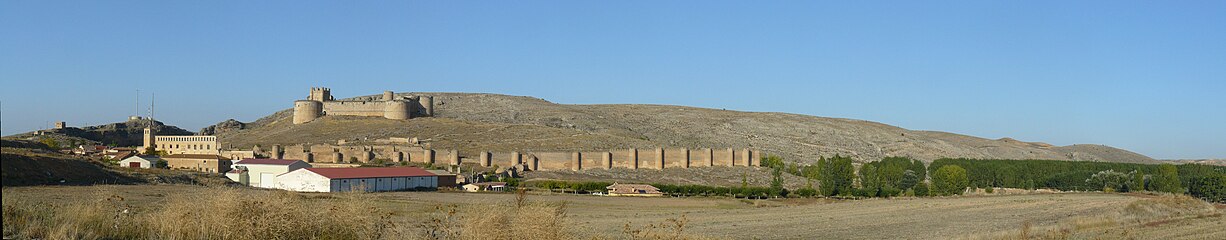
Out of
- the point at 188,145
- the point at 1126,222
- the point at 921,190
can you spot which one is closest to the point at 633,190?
the point at 921,190

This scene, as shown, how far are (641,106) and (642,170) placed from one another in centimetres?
6407

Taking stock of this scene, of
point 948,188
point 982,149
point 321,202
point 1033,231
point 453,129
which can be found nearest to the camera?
point 321,202

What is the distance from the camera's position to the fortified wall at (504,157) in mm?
66812

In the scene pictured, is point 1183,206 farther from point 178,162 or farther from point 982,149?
point 982,149

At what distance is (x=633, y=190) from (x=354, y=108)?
47.2 m

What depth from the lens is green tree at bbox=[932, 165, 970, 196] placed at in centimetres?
6249

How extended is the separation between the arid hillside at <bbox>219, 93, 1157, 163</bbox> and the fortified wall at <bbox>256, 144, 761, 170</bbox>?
7.56 m

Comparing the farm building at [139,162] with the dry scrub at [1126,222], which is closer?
the dry scrub at [1126,222]

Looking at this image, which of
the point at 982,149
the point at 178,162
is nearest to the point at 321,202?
the point at 178,162

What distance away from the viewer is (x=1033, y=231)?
78.9ft

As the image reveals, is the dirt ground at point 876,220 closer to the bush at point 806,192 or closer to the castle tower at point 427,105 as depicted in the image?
the bush at point 806,192

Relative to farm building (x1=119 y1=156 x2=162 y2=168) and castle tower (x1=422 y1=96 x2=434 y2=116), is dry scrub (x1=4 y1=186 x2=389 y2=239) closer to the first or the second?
farm building (x1=119 y1=156 x2=162 y2=168)

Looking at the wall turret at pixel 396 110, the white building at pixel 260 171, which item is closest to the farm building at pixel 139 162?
the white building at pixel 260 171

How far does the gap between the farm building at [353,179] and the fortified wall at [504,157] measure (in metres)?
12.6
